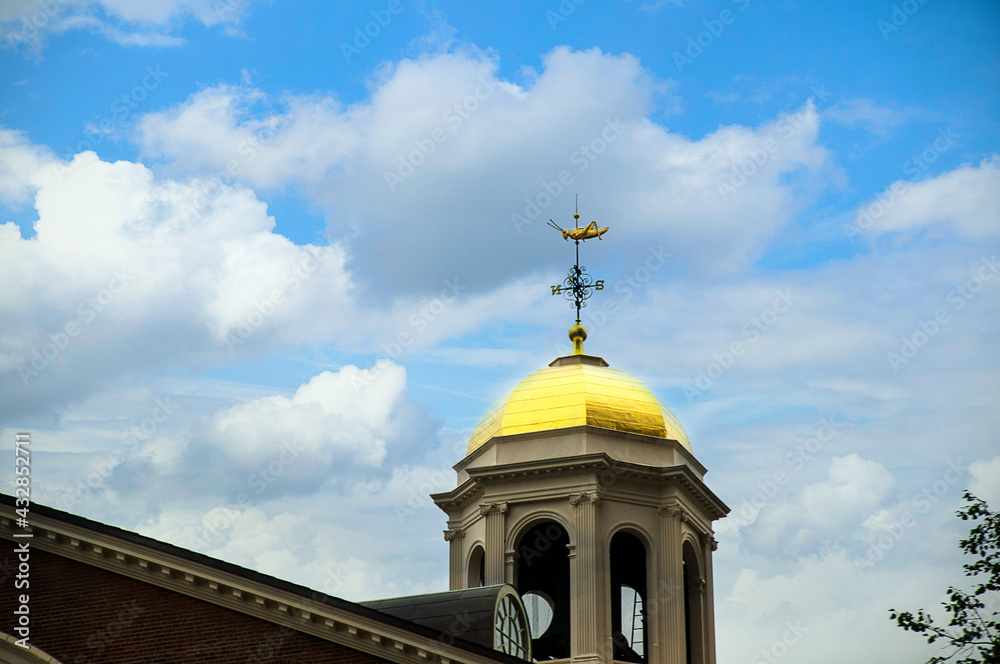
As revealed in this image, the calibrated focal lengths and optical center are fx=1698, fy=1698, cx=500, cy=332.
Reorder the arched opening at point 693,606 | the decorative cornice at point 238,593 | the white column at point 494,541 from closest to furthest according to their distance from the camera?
the decorative cornice at point 238,593
the white column at point 494,541
the arched opening at point 693,606

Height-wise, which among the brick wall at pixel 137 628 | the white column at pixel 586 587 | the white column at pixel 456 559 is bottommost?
the brick wall at pixel 137 628

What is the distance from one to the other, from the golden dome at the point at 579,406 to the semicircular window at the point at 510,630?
32.5 ft

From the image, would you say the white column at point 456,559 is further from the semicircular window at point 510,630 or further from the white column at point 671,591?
the semicircular window at point 510,630

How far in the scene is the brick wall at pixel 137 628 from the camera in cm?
3431

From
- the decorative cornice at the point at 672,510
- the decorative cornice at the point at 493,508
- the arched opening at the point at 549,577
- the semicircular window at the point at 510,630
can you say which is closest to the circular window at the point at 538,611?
the arched opening at the point at 549,577

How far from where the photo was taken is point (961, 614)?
2978cm

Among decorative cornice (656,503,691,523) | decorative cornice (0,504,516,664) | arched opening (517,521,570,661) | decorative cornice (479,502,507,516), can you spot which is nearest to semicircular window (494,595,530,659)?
decorative cornice (0,504,516,664)

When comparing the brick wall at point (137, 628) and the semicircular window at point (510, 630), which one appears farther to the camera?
the semicircular window at point (510, 630)

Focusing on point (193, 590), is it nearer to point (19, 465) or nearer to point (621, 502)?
point (19, 465)

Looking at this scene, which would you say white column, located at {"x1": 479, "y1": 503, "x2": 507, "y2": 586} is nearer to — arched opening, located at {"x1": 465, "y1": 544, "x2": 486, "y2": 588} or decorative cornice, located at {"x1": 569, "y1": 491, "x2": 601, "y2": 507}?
arched opening, located at {"x1": 465, "y1": 544, "x2": 486, "y2": 588}

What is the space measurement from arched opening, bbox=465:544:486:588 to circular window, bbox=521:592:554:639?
143 centimetres

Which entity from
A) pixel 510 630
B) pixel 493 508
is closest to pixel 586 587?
pixel 493 508

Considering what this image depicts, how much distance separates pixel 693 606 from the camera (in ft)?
168

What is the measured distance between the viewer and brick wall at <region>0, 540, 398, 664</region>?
1351 inches
